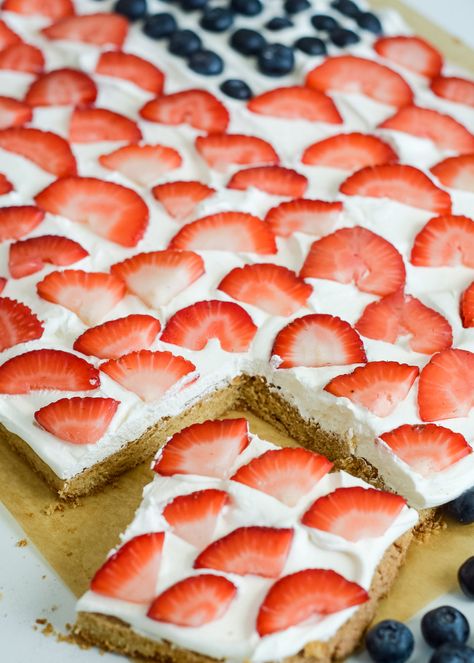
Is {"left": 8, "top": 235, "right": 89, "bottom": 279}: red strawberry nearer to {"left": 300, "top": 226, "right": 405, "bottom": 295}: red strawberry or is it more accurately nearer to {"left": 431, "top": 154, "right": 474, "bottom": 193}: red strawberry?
{"left": 300, "top": 226, "right": 405, "bottom": 295}: red strawberry

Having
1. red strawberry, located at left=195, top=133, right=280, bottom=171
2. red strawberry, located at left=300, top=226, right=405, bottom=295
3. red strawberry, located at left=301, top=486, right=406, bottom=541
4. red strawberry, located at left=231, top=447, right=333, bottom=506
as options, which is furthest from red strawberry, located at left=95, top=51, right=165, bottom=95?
red strawberry, located at left=301, top=486, right=406, bottom=541

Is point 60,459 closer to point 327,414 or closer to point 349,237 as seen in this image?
point 327,414

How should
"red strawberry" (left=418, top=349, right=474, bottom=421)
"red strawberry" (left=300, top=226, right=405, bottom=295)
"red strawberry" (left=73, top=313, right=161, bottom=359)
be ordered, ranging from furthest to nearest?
"red strawberry" (left=300, top=226, right=405, bottom=295)
"red strawberry" (left=73, top=313, right=161, bottom=359)
"red strawberry" (left=418, top=349, right=474, bottom=421)

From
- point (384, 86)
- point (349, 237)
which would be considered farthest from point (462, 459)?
point (384, 86)

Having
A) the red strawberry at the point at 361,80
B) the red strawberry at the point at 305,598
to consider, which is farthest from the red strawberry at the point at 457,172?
the red strawberry at the point at 305,598

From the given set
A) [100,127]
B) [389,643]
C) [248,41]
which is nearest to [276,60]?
[248,41]
